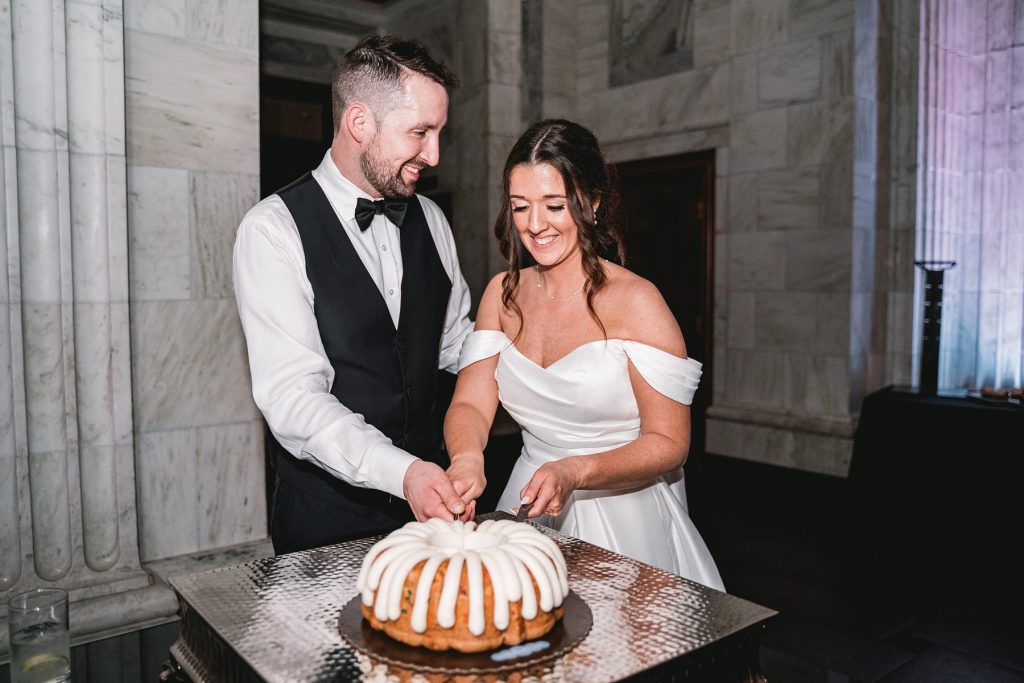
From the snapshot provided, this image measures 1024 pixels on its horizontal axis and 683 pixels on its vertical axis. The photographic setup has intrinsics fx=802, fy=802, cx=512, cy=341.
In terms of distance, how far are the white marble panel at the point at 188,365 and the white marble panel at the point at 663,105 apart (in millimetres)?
4900

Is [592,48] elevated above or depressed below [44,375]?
above

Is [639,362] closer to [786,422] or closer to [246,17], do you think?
[246,17]

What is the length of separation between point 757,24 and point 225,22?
4637 mm

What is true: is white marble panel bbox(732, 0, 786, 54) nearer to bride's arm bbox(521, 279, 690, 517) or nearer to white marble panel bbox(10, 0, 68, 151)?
bride's arm bbox(521, 279, 690, 517)

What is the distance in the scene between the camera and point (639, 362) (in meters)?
2.15

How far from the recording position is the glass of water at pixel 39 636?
5.91 ft

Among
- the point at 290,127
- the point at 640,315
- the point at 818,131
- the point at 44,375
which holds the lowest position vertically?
the point at 44,375

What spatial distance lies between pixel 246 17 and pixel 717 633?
2.85 meters

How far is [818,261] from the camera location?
19.8ft

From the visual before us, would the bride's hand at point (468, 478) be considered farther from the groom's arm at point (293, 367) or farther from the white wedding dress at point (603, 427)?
the white wedding dress at point (603, 427)

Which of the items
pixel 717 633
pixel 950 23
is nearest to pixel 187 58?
pixel 717 633

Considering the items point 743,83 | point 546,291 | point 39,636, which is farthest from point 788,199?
point 39,636

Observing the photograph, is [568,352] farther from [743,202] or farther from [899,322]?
[899,322]

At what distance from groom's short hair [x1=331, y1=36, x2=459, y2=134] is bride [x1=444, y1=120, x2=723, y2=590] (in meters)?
0.36
